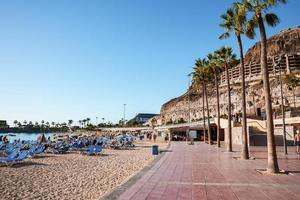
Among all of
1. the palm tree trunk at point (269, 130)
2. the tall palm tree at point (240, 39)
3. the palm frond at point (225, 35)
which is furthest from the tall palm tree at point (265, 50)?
the palm frond at point (225, 35)

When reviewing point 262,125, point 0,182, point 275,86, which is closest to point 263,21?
point 0,182

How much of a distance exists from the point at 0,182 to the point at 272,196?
8.77 meters

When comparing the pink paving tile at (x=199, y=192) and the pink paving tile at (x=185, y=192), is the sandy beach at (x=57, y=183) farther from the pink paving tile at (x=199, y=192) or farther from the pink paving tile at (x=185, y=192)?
the pink paving tile at (x=199, y=192)

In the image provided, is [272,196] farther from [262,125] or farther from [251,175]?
[262,125]

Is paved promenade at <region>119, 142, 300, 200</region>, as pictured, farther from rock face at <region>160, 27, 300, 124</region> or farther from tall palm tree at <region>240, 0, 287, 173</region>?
rock face at <region>160, 27, 300, 124</region>

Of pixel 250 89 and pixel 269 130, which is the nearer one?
pixel 269 130

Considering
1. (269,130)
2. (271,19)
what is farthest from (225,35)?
(269,130)

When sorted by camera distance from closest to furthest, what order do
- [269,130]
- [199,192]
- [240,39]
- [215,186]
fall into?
[199,192], [215,186], [269,130], [240,39]

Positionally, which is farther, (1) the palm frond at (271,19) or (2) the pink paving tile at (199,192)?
(1) the palm frond at (271,19)

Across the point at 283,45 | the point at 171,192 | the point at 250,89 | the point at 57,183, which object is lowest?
the point at 57,183

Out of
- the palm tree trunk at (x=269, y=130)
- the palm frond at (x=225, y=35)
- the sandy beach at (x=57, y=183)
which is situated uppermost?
the palm frond at (x=225, y=35)

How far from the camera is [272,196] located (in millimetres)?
7695

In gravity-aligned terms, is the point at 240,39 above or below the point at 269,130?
above

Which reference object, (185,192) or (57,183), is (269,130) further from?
(57,183)
